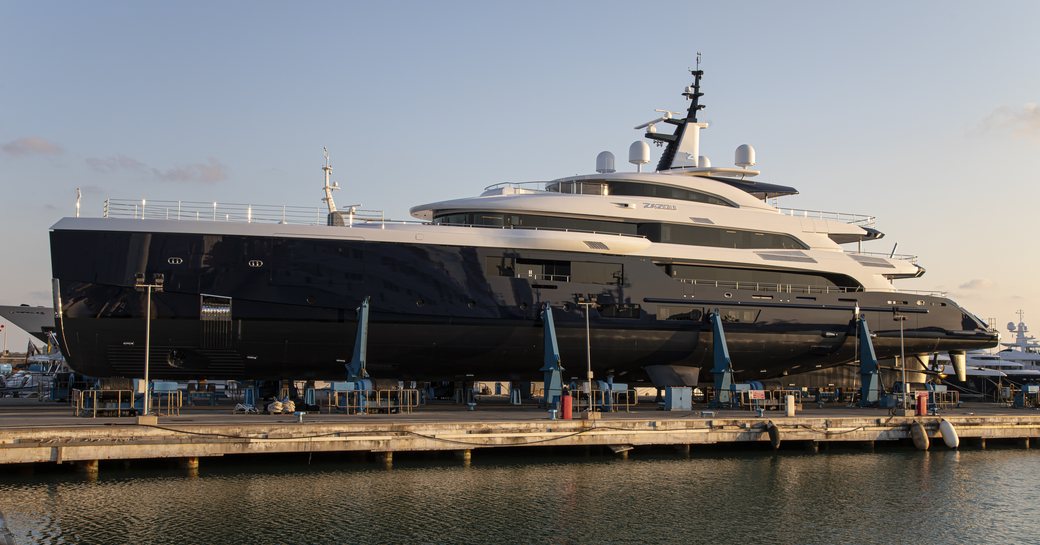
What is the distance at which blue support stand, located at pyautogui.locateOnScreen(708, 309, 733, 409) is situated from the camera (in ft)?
129

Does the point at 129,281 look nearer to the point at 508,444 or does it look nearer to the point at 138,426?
the point at 138,426

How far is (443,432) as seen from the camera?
28359 mm

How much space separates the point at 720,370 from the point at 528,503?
1788cm

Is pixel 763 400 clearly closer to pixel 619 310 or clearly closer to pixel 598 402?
pixel 598 402

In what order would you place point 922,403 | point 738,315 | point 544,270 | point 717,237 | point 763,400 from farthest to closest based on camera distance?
1. point 717,237
2. point 738,315
3. point 544,270
4. point 763,400
5. point 922,403

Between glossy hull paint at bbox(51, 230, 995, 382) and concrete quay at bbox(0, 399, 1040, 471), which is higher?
glossy hull paint at bbox(51, 230, 995, 382)

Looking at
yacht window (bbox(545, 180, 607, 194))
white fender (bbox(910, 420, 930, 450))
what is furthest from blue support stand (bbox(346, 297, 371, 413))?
white fender (bbox(910, 420, 930, 450))

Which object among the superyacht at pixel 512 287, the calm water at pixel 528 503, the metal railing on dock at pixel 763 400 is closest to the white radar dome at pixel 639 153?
the superyacht at pixel 512 287

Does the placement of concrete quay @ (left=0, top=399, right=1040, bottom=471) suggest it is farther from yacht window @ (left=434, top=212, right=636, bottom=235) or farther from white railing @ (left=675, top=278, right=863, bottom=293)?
yacht window @ (left=434, top=212, right=636, bottom=235)

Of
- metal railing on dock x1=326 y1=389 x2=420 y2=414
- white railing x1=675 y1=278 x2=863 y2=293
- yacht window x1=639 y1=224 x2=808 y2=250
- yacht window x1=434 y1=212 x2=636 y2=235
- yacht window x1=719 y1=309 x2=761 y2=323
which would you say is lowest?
metal railing on dock x1=326 y1=389 x2=420 y2=414

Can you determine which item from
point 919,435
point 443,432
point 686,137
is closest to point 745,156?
point 686,137

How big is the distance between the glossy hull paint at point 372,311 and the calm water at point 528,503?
8920 mm

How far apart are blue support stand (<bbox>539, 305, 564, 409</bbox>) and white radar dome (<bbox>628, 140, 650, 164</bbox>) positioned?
12339 millimetres

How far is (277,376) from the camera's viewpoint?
37438 mm
